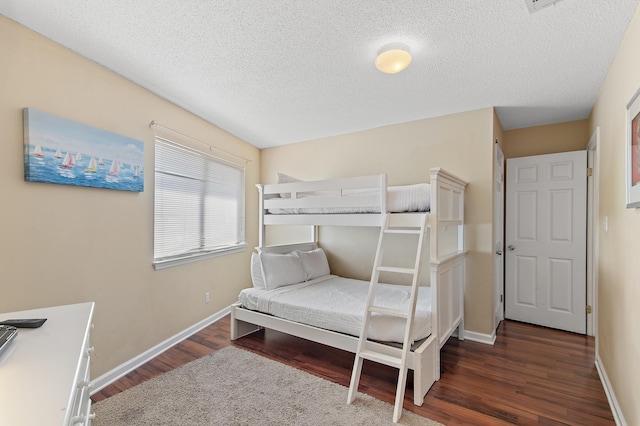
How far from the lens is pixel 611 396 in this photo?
1959 millimetres

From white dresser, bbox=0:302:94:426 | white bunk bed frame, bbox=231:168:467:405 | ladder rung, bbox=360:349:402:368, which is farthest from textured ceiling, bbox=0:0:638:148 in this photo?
ladder rung, bbox=360:349:402:368

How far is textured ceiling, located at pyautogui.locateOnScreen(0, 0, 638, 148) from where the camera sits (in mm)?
1610

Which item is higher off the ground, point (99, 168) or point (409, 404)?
point (99, 168)

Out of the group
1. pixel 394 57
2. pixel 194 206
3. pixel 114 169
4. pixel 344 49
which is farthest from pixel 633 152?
pixel 194 206

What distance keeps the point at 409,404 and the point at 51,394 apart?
6.39 feet

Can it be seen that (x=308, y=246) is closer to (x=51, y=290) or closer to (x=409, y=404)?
(x=409, y=404)

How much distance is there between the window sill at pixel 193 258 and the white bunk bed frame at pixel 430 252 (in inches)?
26.4

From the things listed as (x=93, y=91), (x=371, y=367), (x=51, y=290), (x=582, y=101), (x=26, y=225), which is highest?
(x=582, y=101)

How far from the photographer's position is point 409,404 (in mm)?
1960

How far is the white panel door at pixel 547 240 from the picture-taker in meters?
3.16

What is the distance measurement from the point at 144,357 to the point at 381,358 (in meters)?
2.02

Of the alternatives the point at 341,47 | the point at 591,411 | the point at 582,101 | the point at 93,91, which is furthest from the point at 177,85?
the point at 591,411

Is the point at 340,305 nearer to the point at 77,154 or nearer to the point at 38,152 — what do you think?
the point at 77,154

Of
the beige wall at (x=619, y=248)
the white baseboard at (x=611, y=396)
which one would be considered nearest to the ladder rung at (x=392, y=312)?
the beige wall at (x=619, y=248)
